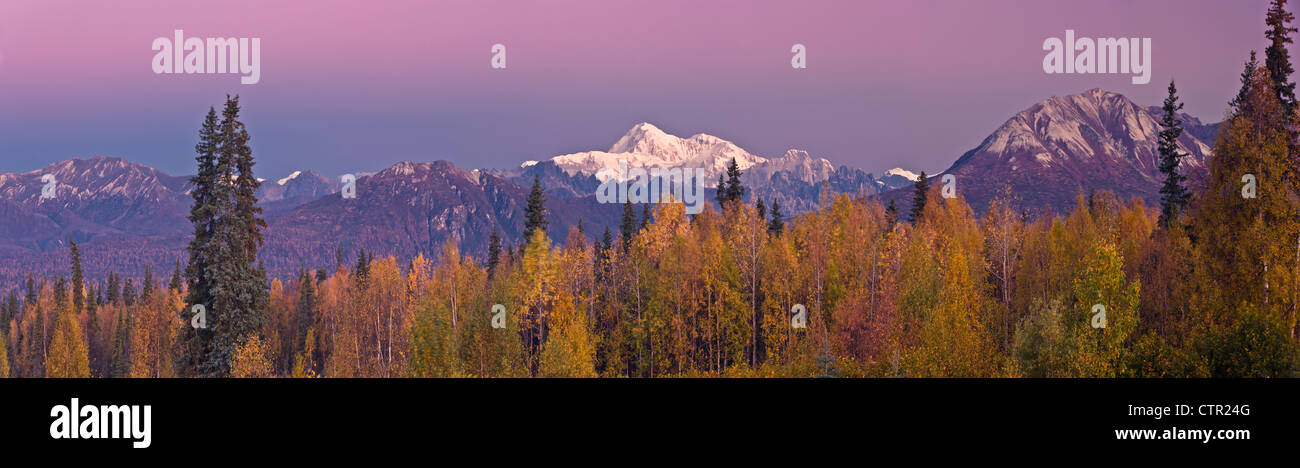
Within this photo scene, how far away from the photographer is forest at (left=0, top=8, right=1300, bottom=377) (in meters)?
49.2

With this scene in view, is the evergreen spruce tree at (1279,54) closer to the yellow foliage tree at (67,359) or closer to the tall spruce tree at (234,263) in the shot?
the tall spruce tree at (234,263)

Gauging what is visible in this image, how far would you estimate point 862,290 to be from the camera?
6700 cm

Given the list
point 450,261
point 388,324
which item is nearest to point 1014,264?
point 450,261

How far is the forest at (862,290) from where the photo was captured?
161 ft

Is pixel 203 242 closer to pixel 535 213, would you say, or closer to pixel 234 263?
pixel 234 263

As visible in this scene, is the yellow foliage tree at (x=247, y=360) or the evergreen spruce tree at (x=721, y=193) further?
the evergreen spruce tree at (x=721, y=193)

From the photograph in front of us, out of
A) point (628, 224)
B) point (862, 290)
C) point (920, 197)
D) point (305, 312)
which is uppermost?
point (920, 197)

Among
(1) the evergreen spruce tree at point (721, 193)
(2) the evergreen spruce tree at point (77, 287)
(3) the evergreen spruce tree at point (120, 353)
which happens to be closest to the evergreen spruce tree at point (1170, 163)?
(1) the evergreen spruce tree at point (721, 193)

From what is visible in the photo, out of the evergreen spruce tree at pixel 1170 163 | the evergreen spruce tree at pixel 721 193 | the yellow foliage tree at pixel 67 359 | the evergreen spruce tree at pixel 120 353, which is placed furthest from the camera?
the evergreen spruce tree at pixel 120 353

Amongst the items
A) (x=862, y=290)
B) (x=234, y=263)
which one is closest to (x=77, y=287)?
(x=234, y=263)

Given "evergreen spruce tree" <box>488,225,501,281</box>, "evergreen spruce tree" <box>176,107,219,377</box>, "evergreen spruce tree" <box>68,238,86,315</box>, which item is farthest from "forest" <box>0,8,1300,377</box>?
"evergreen spruce tree" <box>68,238,86,315</box>

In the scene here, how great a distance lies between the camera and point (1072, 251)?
249 ft

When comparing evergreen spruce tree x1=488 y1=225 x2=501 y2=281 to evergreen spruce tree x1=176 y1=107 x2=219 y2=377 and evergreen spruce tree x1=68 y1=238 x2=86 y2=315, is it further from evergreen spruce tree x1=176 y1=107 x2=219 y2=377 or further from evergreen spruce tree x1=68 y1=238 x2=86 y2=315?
evergreen spruce tree x1=68 y1=238 x2=86 y2=315
